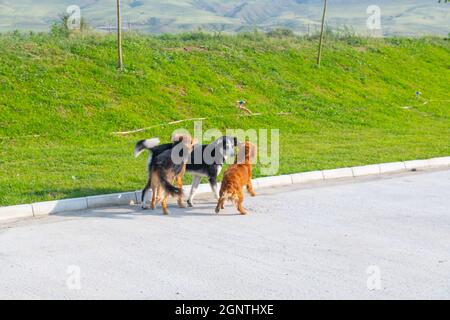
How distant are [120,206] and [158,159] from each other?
1.19 meters

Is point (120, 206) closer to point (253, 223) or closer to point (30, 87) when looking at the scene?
point (253, 223)

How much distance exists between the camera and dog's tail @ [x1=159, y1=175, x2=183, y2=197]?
30.4ft

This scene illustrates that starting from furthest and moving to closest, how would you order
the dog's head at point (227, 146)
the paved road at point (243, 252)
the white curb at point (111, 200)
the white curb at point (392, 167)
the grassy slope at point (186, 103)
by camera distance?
the white curb at point (392, 167) → the grassy slope at point (186, 103) → the dog's head at point (227, 146) → the white curb at point (111, 200) → the paved road at point (243, 252)

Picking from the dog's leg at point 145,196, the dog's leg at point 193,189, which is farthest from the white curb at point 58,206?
the dog's leg at point 193,189

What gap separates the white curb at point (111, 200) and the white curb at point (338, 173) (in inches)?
158

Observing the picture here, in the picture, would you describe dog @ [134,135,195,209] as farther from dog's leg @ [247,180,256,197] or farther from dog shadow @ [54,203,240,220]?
dog's leg @ [247,180,256,197]

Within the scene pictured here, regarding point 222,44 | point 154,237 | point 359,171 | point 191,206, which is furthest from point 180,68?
point 154,237

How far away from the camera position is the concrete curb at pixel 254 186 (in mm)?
9453

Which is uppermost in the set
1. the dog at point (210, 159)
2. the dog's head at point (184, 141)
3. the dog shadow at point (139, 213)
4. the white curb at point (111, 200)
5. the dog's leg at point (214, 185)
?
the dog's head at point (184, 141)

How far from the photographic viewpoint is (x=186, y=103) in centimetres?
2008

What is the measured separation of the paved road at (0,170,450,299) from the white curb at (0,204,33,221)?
312 millimetres

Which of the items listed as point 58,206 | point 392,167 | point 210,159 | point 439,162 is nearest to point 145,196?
point 210,159

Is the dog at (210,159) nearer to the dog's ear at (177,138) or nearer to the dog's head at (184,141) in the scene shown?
the dog's head at (184,141)
